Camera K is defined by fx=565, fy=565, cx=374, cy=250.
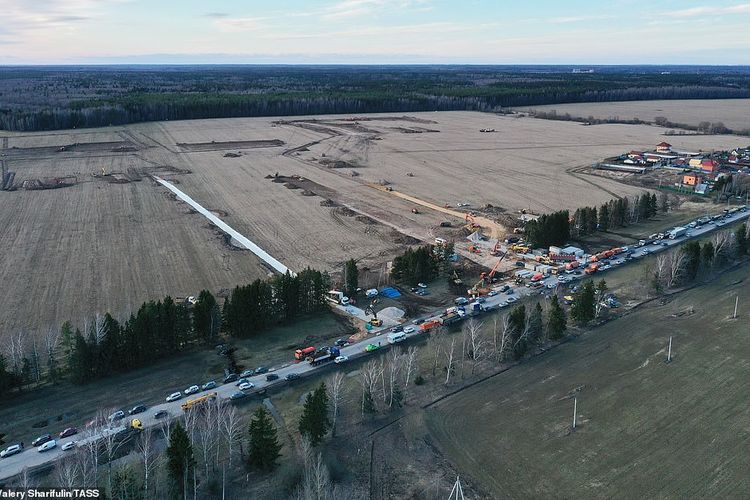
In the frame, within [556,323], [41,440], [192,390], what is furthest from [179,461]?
[556,323]

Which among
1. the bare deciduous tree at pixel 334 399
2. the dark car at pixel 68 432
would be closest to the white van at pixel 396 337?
the bare deciduous tree at pixel 334 399

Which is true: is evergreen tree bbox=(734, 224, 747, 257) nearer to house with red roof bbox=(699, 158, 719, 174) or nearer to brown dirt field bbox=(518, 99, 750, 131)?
house with red roof bbox=(699, 158, 719, 174)

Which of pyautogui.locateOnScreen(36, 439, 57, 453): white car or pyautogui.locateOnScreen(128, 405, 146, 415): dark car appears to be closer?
pyautogui.locateOnScreen(36, 439, 57, 453): white car

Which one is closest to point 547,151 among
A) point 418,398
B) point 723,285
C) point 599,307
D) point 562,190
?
point 562,190

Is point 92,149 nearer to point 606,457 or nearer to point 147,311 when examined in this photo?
point 147,311

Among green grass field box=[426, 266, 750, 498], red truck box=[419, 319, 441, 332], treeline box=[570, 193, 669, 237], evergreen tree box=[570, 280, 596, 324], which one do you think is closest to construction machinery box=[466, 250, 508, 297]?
red truck box=[419, 319, 441, 332]

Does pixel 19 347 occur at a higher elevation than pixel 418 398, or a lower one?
higher
